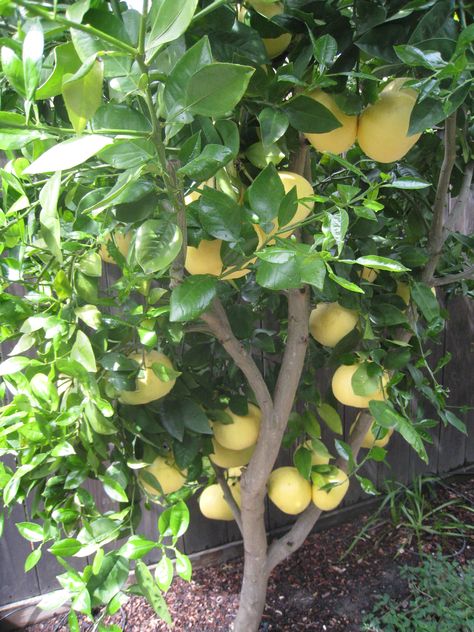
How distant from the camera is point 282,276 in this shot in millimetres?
345

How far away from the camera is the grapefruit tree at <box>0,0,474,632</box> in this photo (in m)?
0.30

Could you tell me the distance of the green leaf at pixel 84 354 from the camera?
45 centimetres

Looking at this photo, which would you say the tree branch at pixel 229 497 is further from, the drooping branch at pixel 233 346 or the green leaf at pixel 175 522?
the green leaf at pixel 175 522

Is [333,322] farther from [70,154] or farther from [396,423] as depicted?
[70,154]

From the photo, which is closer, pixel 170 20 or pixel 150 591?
pixel 170 20

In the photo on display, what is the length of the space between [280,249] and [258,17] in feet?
0.87

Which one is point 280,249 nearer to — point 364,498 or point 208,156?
point 208,156

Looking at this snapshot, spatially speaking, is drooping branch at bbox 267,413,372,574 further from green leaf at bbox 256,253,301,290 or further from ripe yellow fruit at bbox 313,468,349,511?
green leaf at bbox 256,253,301,290

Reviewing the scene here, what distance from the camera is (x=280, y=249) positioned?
35 centimetres

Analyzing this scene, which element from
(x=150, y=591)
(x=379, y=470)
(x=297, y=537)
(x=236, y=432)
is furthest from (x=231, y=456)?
(x=379, y=470)

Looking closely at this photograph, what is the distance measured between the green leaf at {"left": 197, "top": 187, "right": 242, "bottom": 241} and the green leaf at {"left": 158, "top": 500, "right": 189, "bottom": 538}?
10.1 inches

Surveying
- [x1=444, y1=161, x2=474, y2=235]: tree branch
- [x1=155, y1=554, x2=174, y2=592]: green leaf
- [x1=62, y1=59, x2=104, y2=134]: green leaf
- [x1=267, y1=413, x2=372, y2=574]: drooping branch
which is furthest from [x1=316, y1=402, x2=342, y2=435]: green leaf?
[x1=62, y1=59, x2=104, y2=134]: green leaf

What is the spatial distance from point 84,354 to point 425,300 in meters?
0.45

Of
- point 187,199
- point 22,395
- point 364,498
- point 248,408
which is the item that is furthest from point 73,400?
point 364,498
